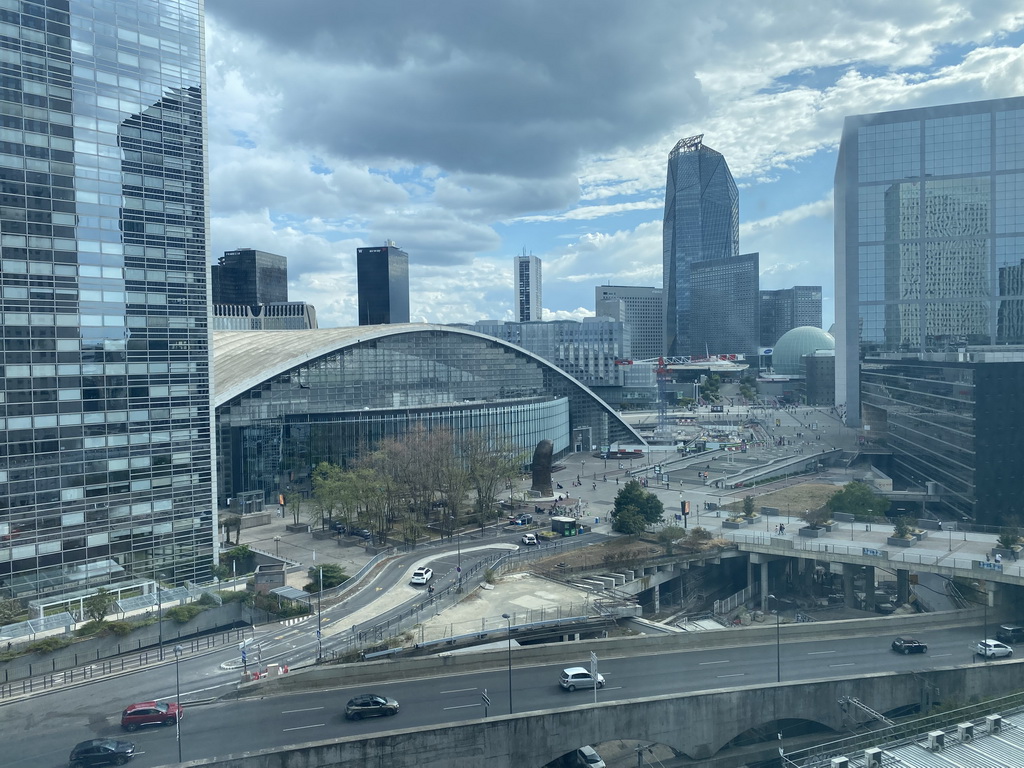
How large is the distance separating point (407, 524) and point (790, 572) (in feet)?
86.9

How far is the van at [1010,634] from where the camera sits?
1388 inches

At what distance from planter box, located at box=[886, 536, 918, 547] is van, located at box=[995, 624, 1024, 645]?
35.1 ft

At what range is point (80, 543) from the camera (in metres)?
40.4

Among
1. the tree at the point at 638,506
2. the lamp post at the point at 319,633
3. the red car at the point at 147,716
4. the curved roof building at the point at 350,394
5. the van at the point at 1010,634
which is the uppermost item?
the curved roof building at the point at 350,394

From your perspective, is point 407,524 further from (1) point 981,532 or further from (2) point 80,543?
(1) point 981,532

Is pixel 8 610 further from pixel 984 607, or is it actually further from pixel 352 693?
pixel 984 607

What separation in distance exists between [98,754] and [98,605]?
13851 millimetres

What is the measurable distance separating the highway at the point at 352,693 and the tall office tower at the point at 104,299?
12.9 meters

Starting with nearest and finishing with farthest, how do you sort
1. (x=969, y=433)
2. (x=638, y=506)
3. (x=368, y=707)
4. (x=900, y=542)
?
(x=368, y=707)
(x=900, y=542)
(x=638, y=506)
(x=969, y=433)

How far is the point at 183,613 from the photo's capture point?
36.8 metres

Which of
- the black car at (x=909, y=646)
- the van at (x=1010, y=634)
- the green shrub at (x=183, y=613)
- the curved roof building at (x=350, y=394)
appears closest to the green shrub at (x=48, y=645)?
the green shrub at (x=183, y=613)

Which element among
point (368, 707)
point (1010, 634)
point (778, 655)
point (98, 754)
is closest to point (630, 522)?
point (778, 655)

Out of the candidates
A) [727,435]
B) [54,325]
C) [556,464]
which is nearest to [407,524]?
[54,325]

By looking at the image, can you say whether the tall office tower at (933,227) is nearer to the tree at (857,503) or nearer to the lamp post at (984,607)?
the tree at (857,503)
